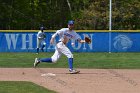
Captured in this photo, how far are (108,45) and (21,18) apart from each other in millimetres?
20156

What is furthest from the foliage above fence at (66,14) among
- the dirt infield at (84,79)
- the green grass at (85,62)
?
the dirt infield at (84,79)

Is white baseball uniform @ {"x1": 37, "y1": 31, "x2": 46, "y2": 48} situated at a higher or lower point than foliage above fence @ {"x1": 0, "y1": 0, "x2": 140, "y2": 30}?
lower

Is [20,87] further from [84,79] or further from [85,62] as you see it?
[85,62]

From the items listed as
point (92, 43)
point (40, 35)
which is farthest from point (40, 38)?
point (92, 43)

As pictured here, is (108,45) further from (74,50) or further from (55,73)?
(55,73)

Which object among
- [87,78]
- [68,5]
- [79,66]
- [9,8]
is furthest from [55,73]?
[68,5]

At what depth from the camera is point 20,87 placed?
13641mm

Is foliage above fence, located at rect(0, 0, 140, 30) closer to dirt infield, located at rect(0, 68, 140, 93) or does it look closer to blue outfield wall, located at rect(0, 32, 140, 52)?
blue outfield wall, located at rect(0, 32, 140, 52)

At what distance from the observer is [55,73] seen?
18.2 m

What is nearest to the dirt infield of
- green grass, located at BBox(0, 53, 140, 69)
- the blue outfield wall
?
green grass, located at BBox(0, 53, 140, 69)

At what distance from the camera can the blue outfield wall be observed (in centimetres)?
3562

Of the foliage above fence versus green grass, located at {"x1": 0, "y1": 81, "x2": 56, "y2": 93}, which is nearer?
green grass, located at {"x1": 0, "y1": 81, "x2": 56, "y2": 93}

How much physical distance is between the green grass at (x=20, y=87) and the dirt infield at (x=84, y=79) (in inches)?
15.3

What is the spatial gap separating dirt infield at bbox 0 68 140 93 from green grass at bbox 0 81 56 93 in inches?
15.3
